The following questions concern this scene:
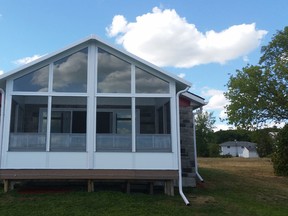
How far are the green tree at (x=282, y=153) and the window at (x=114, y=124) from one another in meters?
12.0

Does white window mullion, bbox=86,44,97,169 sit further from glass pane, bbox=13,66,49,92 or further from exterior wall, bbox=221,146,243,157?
exterior wall, bbox=221,146,243,157

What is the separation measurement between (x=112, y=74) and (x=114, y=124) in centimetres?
193

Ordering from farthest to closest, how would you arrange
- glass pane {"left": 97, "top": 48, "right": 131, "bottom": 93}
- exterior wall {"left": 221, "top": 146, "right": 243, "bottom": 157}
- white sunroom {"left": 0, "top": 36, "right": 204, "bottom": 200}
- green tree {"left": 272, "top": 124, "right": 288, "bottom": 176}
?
exterior wall {"left": 221, "top": 146, "right": 243, "bottom": 157} < green tree {"left": 272, "top": 124, "right": 288, "bottom": 176} < glass pane {"left": 97, "top": 48, "right": 131, "bottom": 93} < white sunroom {"left": 0, "top": 36, "right": 204, "bottom": 200}

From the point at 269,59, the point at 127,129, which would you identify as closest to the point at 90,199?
the point at 127,129

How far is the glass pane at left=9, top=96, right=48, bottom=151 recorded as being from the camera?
42.6 feet

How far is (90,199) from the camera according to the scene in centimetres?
1192

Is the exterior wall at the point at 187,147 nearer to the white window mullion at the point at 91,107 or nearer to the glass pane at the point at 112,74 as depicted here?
the glass pane at the point at 112,74

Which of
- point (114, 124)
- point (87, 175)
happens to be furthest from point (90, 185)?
point (114, 124)

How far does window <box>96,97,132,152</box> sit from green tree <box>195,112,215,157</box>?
40958 millimetres

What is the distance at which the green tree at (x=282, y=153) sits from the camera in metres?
22.2

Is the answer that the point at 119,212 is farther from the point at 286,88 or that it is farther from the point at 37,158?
the point at 286,88

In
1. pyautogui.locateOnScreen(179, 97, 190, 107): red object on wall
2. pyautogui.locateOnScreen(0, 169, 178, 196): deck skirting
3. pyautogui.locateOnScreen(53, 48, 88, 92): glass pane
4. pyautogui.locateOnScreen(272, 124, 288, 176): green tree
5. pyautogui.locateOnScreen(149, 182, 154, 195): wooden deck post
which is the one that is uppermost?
pyautogui.locateOnScreen(53, 48, 88, 92): glass pane

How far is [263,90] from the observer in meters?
23.8

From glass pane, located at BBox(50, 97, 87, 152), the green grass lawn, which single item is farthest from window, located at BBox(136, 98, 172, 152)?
glass pane, located at BBox(50, 97, 87, 152)
